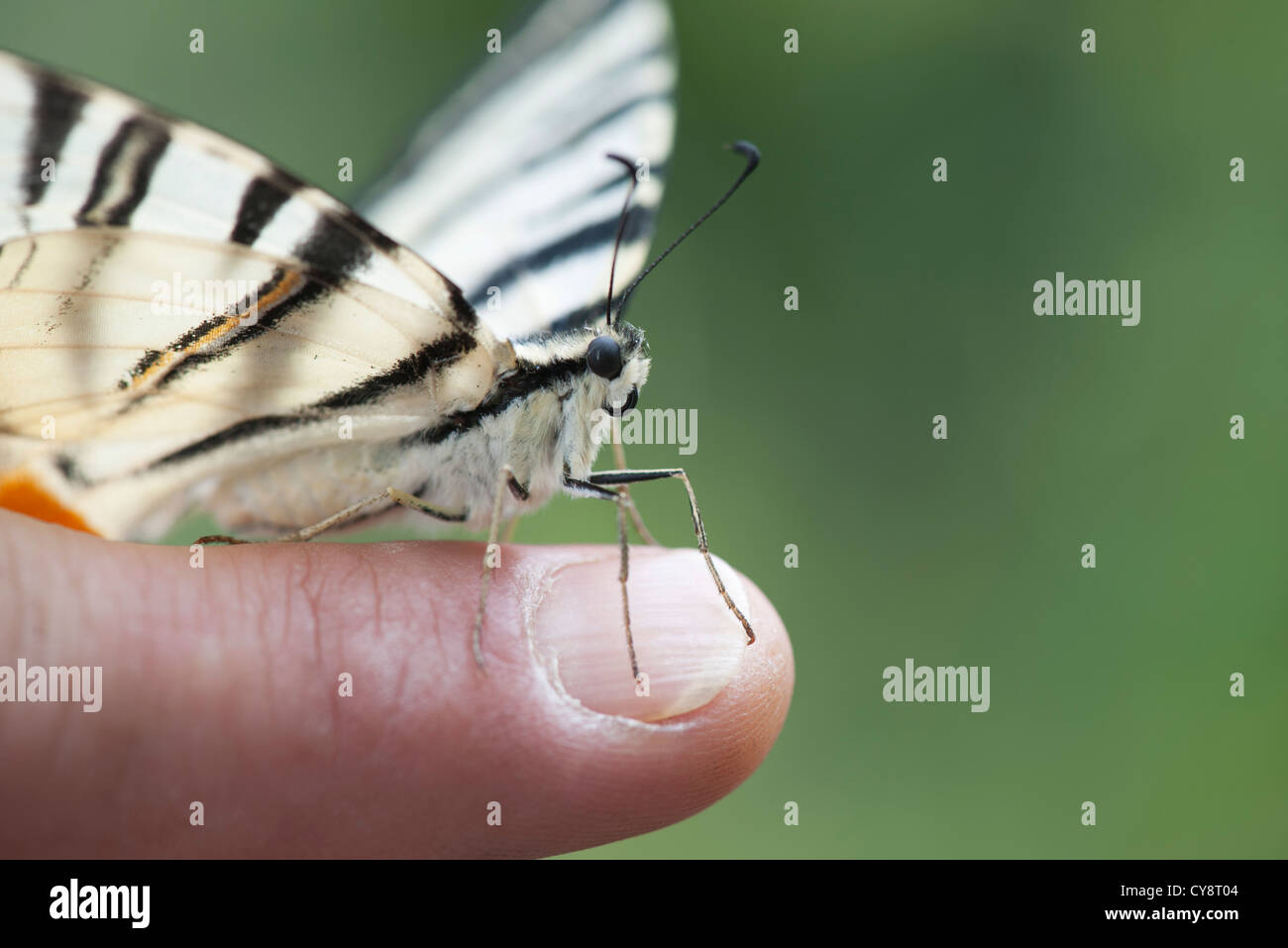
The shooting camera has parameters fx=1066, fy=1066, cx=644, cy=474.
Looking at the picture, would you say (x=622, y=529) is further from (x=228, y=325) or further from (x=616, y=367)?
(x=228, y=325)

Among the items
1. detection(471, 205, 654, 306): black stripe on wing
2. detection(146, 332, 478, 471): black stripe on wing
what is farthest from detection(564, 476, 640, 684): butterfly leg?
detection(471, 205, 654, 306): black stripe on wing

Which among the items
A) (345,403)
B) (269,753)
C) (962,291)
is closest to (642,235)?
(345,403)

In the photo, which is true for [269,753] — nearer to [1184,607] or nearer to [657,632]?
[657,632]

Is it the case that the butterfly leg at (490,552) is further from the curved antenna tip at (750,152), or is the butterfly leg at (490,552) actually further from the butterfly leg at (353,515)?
the curved antenna tip at (750,152)

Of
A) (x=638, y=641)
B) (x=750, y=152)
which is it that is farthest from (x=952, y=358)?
(x=638, y=641)

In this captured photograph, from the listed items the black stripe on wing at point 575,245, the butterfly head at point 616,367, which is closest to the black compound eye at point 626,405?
the butterfly head at point 616,367

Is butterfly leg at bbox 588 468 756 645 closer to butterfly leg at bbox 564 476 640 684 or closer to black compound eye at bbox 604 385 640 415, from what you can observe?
butterfly leg at bbox 564 476 640 684
